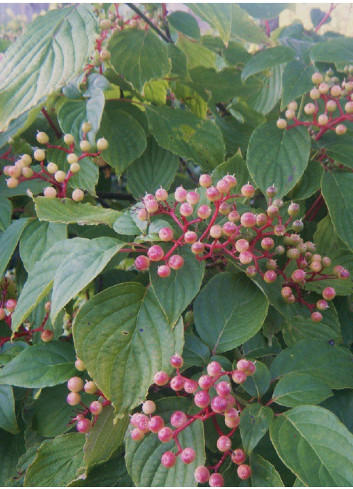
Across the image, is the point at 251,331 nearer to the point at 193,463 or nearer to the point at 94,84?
the point at 193,463

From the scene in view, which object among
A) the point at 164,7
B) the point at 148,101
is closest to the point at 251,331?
the point at 148,101

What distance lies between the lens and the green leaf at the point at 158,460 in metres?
0.64

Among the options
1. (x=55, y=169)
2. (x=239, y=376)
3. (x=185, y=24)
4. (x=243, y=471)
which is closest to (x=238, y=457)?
(x=243, y=471)

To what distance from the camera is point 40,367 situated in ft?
2.51

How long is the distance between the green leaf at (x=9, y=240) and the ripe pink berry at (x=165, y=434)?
42 centimetres

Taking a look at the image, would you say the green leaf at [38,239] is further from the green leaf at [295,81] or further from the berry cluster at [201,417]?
the green leaf at [295,81]

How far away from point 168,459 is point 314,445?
21 cm

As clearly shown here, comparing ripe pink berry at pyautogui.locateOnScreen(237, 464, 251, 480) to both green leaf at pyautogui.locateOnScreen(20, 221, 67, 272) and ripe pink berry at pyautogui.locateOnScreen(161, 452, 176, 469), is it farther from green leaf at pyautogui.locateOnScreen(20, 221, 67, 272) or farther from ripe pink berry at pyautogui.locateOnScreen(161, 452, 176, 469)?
green leaf at pyautogui.locateOnScreen(20, 221, 67, 272)

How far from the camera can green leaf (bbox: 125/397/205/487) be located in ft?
2.11

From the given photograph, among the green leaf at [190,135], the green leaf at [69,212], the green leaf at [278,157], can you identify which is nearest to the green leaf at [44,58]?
the green leaf at [69,212]

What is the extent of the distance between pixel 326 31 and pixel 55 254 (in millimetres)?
1359

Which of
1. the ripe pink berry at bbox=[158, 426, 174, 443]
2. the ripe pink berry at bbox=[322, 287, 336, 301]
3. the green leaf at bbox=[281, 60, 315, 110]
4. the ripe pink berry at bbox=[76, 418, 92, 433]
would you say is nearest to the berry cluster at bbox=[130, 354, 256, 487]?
the ripe pink berry at bbox=[158, 426, 174, 443]

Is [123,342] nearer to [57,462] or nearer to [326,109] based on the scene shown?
[57,462]

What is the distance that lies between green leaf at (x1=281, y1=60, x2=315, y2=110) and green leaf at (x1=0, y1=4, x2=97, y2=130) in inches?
16.1
